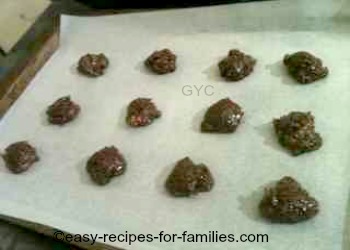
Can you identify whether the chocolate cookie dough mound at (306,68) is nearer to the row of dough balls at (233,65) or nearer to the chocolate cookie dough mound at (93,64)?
the row of dough balls at (233,65)

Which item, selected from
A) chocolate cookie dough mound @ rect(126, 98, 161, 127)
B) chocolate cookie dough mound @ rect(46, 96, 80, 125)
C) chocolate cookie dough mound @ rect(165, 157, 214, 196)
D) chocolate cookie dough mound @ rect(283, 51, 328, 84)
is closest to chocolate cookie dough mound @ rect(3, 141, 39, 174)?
chocolate cookie dough mound @ rect(46, 96, 80, 125)

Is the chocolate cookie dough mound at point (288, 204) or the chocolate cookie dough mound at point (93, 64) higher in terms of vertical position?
the chocolate cookie dough mound at point (93, 64)

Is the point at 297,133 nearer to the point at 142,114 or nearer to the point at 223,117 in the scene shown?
the point at 223,117

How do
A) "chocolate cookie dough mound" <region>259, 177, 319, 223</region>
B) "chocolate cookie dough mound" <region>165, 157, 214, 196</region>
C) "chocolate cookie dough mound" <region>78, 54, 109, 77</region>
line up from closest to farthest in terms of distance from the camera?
"chocolate cookie dough mound" <region>259, 177, 319, 223</region> < "chocolate cookie dough mound" <region>165, 157, 214, 196</region> < "chocolate cookie dough mound" <region>78, 54, 109, 77</region>

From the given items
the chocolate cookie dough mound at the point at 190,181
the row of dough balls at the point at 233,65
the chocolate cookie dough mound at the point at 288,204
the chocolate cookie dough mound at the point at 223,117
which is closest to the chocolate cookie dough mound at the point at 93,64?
the row of dough balls at the point at 233,65

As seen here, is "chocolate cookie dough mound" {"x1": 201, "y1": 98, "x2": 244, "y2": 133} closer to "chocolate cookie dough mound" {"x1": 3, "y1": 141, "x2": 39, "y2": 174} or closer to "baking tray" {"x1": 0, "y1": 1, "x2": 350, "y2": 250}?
"baking tray" {"x1": 0, "y1": 1, "x2": 350, "y2": 250}

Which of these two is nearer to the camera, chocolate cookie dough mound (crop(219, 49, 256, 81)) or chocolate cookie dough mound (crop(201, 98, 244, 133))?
chocolate cookie dough mound (crop(201, 98, 244, 133))
